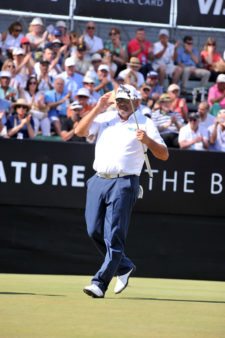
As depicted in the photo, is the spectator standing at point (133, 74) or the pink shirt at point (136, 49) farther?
the pink shirt at point (136, 49)

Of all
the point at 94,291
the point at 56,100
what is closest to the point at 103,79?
the point at 56,100

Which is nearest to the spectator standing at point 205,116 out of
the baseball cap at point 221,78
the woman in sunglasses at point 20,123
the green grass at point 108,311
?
the baseball cap at point 221,78

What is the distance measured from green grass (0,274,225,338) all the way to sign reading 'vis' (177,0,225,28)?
211 inches

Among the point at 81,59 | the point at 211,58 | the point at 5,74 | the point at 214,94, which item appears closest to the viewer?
the point at 5,74

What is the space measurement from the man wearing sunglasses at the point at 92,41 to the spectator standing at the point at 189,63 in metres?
1.65

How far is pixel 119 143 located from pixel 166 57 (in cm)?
915

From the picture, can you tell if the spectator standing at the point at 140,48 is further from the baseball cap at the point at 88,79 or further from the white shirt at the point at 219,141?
the white shirt at the point at 219,141

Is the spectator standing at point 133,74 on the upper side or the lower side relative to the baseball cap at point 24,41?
lower

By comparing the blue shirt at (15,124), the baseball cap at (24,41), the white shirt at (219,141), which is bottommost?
the white shirt at (219,141)

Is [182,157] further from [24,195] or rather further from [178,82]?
[178,82]

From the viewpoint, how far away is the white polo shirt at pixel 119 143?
846cm

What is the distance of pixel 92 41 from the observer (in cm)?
1680

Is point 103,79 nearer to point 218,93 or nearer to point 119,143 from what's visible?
point 218,93

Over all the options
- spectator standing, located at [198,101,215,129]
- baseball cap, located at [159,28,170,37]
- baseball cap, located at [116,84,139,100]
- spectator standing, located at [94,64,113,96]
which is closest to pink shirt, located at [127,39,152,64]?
baseball cap, located at [159,28,170,37]
